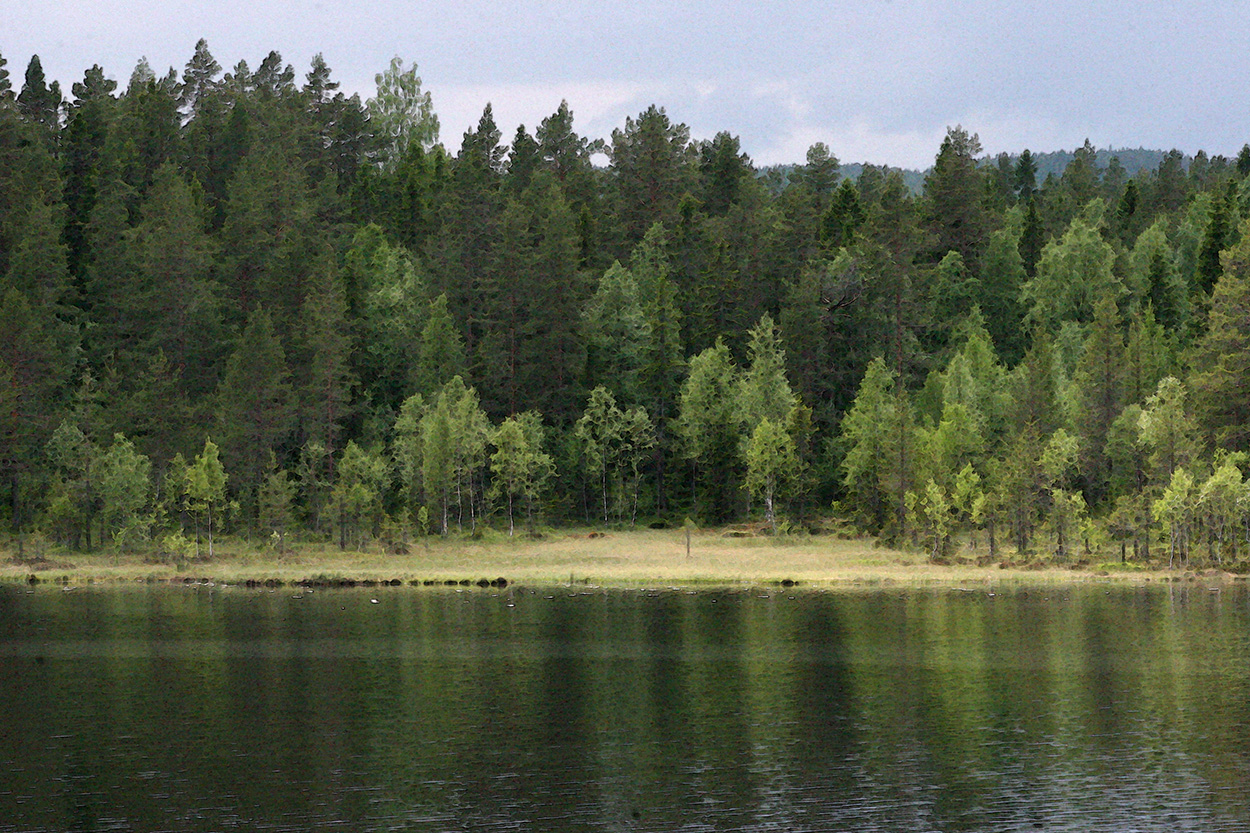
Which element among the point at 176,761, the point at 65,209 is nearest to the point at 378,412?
the point at 65,209

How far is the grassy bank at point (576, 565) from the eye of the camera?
9644cm

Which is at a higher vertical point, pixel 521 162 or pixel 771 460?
pixel 521 162

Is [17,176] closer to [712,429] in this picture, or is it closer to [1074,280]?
[712,429]

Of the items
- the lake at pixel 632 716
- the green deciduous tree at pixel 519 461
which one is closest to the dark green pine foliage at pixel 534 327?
the green deciduous tree at pixel 519 461

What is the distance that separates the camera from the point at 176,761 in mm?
43531

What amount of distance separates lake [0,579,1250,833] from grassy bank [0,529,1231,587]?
40.9 ft

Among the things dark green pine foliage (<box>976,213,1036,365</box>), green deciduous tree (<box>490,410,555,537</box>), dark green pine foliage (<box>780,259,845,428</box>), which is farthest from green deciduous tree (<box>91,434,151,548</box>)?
dark green pine foliage (<box>976,213,1036,365</box>)

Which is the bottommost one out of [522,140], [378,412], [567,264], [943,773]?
[943,773]

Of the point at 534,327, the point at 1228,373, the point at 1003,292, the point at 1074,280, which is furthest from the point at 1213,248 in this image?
the point at 534,327

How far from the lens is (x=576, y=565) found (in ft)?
347

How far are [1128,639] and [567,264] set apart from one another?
76563mm

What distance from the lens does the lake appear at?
3762 cm

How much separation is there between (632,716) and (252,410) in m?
72.2

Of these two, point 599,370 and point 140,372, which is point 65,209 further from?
point 599,370
